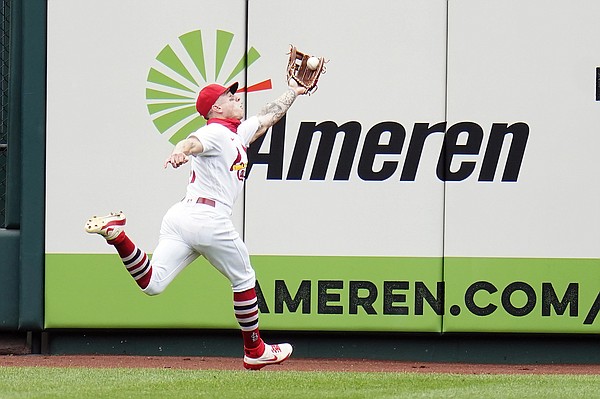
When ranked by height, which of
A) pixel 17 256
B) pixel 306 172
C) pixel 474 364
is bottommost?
pixel 474 364

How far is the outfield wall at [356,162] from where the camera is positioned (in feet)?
29.3

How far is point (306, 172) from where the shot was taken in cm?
900

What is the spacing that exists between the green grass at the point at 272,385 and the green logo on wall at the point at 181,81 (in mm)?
2186

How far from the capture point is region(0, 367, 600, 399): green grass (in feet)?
20.3

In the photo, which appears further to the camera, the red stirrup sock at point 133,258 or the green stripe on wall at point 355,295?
the green stripe on wall at point 355,295

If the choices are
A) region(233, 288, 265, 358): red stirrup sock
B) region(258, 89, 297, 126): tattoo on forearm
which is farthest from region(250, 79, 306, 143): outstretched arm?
region(233, 288, 265, 358): red stirrup sock

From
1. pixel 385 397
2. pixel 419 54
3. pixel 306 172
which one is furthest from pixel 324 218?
pixel 385 397

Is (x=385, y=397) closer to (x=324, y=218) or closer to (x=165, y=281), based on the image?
(x=165, y=281)

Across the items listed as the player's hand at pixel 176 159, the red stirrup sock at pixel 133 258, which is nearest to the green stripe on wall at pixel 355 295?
the red stirrup sock at pixel 133 258

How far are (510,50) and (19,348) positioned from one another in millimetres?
4442

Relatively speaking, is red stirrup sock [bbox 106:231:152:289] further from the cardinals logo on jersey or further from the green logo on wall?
the green logo on wall

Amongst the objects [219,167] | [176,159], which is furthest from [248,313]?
[176,159]

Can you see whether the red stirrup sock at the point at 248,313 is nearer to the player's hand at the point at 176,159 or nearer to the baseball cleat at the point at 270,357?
the baseball cleat at the point at 270,357

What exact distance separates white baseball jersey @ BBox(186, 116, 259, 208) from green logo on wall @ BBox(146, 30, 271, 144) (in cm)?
207
